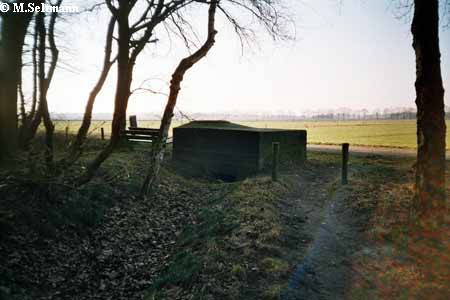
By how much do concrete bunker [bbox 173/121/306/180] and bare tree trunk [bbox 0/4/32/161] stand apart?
766cm

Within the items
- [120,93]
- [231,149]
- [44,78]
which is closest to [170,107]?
[120,93]

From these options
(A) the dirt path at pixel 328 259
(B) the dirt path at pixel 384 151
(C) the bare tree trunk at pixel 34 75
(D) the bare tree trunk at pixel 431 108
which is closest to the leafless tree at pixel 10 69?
(C) the bare tree trunk at pixel 34 75

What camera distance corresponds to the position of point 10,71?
25.6 feet

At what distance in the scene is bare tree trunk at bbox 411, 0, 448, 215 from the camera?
20.6 feet

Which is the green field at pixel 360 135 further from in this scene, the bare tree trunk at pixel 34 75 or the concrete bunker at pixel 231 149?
the concrete bunker at pixel 231 149

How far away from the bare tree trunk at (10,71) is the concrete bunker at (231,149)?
7.66 m

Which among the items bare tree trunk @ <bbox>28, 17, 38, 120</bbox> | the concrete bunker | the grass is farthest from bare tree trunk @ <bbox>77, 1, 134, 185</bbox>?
the concrete bunker

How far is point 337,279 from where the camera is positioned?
4883 mm

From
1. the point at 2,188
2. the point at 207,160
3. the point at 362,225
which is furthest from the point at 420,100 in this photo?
the point at 207,160

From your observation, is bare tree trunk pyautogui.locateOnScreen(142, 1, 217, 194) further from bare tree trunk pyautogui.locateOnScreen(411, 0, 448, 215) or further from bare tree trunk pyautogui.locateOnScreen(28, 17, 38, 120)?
bare tree trunk pyautogui.locateOnScreen(411, 0, 448, 215)

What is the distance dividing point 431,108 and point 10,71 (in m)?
8.84

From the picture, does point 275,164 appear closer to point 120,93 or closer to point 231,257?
point 120,93

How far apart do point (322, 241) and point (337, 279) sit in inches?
57.8

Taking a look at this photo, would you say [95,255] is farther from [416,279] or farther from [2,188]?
[416,279]
